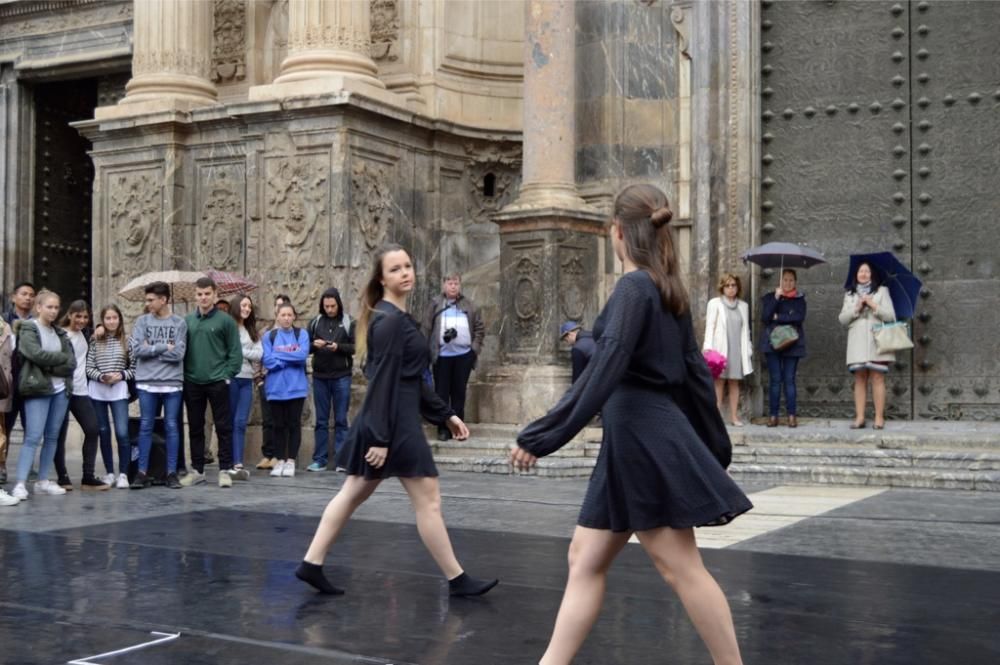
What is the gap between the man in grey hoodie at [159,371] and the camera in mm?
12234

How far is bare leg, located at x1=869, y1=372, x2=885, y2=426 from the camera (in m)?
13.5

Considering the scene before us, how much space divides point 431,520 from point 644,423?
7.21 ft

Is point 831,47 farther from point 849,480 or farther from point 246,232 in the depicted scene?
point 246,232

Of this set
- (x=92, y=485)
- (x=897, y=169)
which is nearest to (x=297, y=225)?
(x=92, y=485)

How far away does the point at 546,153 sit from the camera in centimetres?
1516

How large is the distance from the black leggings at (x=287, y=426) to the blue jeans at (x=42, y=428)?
7.60ft

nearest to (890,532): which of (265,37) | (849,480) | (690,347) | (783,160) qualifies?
(849,480)

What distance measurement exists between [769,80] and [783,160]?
0.96 m

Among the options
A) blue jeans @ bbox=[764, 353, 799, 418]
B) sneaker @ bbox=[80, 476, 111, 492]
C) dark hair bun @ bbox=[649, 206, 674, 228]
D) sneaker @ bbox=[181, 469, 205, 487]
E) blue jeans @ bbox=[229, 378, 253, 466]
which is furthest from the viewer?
blue jeans @ bbox=[764, 353, 799, 418]

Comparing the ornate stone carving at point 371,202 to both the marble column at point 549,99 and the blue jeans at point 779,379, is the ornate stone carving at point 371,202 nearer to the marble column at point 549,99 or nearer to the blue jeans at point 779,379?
the marble column at point 549,99

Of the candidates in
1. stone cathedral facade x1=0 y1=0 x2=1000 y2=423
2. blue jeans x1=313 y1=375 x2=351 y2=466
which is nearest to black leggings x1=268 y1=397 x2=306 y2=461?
blue jeans x1=313 y1=375 x2=351 y2=466

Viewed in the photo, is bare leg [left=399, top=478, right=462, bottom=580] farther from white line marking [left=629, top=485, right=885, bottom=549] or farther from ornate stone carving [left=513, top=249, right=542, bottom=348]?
ornate stone carving [left=513, top=249, right=542, bottom=348]

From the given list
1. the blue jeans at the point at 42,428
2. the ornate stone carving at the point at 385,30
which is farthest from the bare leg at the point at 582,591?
the ornate stone carving at the point at 385,30

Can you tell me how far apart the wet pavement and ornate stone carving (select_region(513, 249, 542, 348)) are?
4.42 meters
